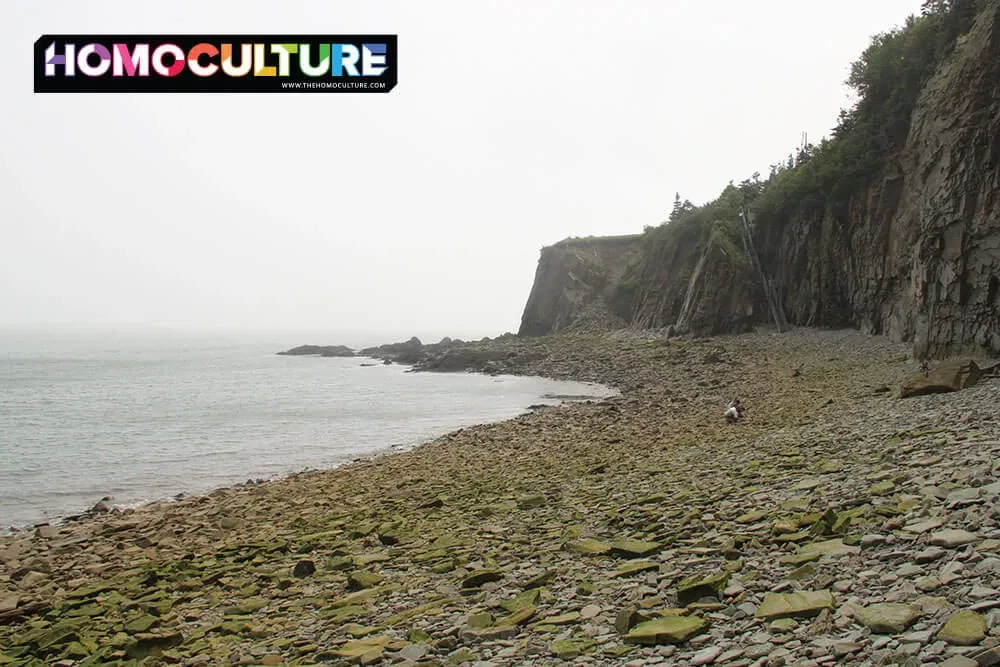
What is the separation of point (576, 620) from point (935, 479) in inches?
190

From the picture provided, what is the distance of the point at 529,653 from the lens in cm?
578

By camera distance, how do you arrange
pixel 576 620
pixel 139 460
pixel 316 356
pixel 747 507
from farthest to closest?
pixel 316 356
pixel 139 460
pixel 747 507
pixel 576 620

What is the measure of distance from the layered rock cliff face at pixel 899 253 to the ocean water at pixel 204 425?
15177 millimetres

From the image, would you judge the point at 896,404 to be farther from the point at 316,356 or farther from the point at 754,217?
the point at 316,356

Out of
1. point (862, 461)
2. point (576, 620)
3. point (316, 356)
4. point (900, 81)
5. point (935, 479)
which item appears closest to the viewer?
point (576, 620)

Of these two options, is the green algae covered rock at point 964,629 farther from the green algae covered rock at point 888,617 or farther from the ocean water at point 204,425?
the ocean water at point 204,425

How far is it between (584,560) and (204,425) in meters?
28.2

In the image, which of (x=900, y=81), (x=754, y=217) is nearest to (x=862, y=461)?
(x=900, y=81)

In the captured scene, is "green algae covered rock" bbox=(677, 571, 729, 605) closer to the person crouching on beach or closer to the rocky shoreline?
the rocky shoreline

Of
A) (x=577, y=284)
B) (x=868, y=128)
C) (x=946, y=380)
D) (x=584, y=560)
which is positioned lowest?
(x=584, y=560)

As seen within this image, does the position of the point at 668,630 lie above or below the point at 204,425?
above

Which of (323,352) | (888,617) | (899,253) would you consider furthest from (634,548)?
(323,352)

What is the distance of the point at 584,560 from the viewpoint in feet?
26.3

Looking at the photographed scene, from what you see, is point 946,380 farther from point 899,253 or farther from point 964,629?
point 899,253
